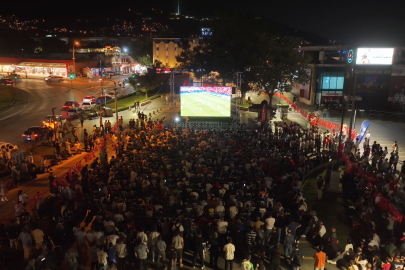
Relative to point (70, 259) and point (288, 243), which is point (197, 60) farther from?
point (70, 259)

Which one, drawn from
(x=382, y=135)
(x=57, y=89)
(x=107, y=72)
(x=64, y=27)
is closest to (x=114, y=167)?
(x=382, y=135)

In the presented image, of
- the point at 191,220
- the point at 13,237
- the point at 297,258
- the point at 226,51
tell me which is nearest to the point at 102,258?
the point at 191,220

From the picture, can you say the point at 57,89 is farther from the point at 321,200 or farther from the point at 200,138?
the point at 321,200

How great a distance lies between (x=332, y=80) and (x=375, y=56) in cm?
551

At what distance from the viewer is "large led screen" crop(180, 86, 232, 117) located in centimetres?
3150

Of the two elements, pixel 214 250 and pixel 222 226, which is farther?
pixel 222 226

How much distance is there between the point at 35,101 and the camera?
41219 millimetres

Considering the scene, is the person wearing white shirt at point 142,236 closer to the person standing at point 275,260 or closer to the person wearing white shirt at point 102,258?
the person wearing white shirt at point 102,258

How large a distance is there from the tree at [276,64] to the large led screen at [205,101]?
8.30m

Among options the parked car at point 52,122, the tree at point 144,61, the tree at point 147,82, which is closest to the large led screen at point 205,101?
the parked car at point 52,122

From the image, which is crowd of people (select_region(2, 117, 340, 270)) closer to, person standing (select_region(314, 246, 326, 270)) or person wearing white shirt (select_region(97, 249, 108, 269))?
person wearing white shirt (select_region(97, 249, 108, 269))

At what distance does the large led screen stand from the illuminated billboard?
62.3 feet

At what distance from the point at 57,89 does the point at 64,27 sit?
161469 mm

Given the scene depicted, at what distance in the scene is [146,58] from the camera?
300ft
